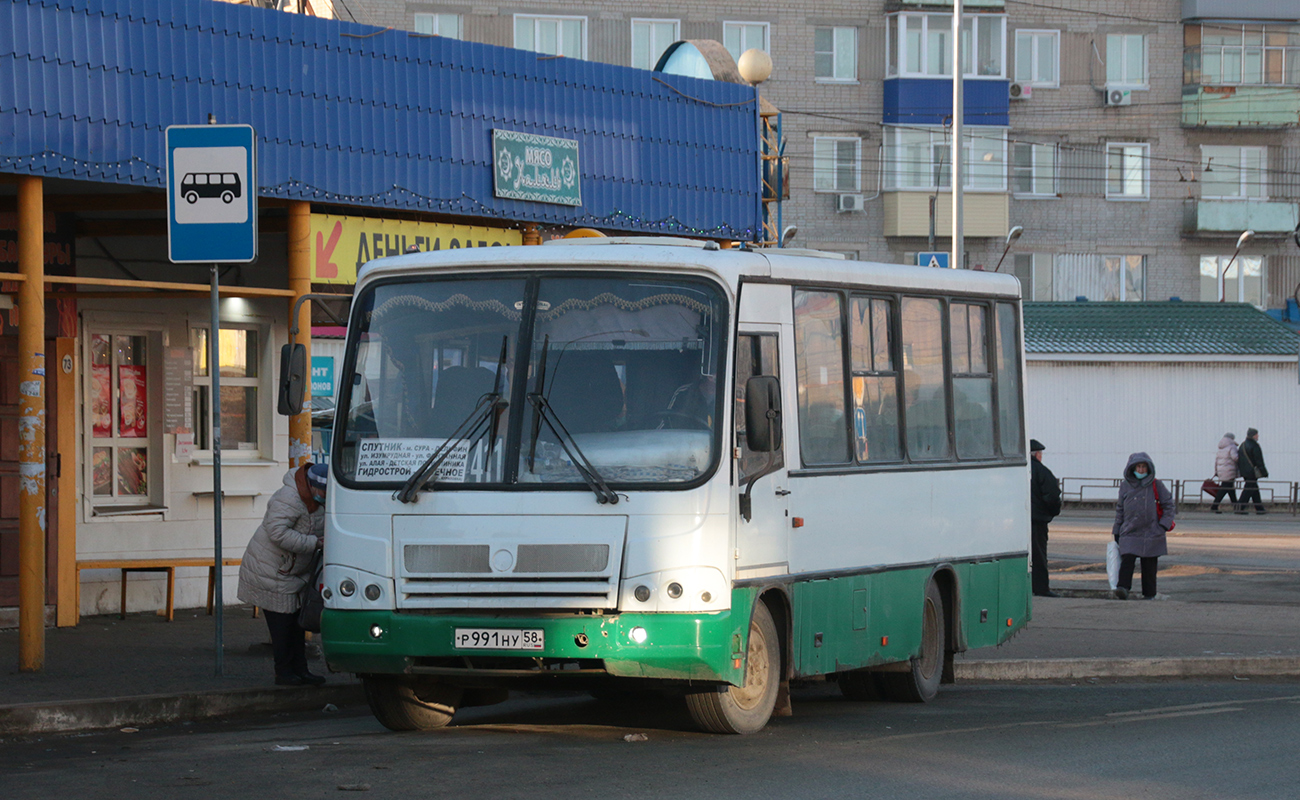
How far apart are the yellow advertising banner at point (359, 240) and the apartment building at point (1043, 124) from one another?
101 ft

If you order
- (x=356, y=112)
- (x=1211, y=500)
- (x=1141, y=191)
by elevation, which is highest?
(x=1141, y=191)

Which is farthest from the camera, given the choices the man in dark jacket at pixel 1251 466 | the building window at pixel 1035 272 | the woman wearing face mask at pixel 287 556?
the building window at pixel 1035 272

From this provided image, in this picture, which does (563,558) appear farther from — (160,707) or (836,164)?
(836,164)

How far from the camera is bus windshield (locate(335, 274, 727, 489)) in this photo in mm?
Answer: 9422

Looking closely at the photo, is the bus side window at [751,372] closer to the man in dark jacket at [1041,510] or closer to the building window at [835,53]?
the man in dark jacket at [1041,510]

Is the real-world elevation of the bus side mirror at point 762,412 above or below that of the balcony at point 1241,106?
below

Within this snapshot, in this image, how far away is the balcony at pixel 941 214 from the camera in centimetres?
4750

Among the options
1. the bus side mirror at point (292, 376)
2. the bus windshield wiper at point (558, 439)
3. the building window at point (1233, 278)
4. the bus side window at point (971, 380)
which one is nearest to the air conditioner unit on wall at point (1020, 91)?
the building window at point (1233, 278)

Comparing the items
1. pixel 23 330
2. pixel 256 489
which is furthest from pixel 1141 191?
pixel 23 330

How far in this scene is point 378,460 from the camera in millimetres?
9727

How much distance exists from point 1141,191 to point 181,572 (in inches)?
1490

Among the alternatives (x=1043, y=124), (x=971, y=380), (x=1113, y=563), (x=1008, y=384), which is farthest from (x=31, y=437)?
(x=1043, y=124)

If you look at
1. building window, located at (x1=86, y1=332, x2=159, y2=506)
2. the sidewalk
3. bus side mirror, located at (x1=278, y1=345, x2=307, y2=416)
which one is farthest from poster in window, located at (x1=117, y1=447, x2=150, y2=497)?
bus side mirror, located at (x1=278, y1=345, x2=307, y2=416)

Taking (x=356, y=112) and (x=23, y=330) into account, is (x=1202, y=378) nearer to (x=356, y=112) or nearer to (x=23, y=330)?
(x=356, y=112)
